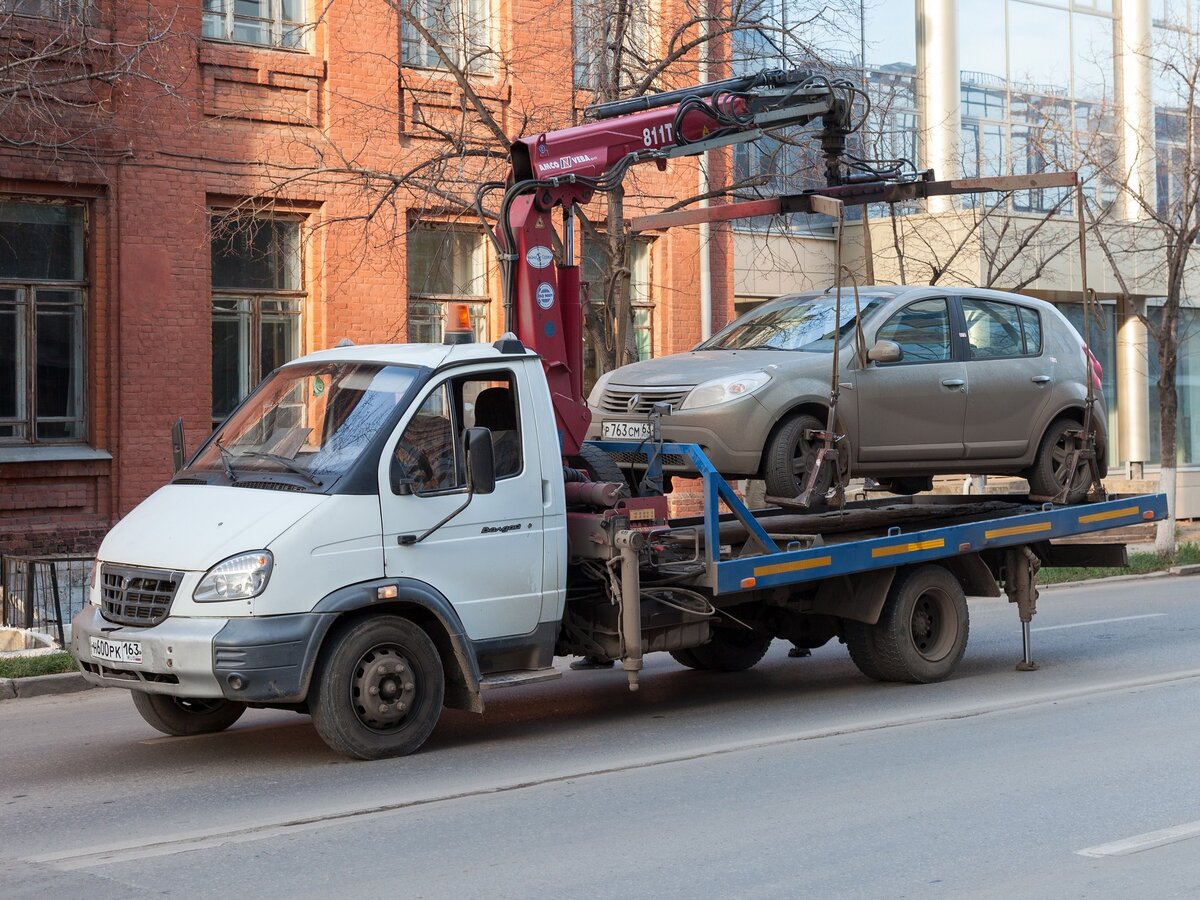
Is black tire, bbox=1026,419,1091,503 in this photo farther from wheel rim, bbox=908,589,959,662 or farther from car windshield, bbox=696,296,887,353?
car windshield, bbox=696,296,887,353

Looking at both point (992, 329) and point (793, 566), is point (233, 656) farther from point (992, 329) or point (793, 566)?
point (992, 329)

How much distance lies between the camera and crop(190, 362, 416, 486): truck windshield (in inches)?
329

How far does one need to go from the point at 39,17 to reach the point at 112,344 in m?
3.46

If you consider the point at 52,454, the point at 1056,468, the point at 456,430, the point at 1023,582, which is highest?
the point at 52,454

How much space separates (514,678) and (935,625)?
147 inches

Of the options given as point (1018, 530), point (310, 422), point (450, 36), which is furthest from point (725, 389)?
point (450, 36)

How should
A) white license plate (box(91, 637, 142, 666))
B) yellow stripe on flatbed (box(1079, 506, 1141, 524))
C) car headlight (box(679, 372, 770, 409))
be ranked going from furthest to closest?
1. yellow stripe on flatbed (box(1079, 506, 1141, 524))
2. car headlight (box(679, 372, 770, 409))
3. white license plate (box(91, 637, 142, 666))

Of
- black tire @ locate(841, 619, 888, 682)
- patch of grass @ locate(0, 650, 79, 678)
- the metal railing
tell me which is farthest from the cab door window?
the metal railing

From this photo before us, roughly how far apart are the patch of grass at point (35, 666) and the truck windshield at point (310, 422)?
3365mm

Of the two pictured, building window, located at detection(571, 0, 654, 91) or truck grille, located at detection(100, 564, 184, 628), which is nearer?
truck grille, located at detection(100, 564, 184, 628)

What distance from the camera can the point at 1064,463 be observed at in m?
11.7

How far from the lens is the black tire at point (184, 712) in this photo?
29.3 feet

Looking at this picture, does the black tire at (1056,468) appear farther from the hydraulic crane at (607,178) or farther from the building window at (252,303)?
the building window at (252,303)

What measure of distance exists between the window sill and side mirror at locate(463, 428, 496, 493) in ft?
28.8
